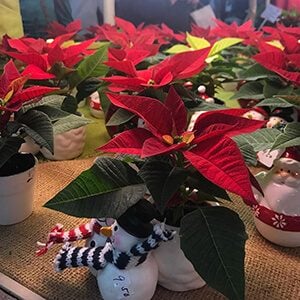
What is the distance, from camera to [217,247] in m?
0.48

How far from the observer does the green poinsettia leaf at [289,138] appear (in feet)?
2.06

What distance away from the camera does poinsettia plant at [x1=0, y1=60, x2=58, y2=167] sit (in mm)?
644

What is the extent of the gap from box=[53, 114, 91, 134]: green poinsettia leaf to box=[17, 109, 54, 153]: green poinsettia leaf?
4 centimetres

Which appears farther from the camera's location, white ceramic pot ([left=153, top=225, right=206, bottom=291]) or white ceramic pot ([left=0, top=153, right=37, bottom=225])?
white ceramic pot ([left=0, top=153, right=37, bottom=225])

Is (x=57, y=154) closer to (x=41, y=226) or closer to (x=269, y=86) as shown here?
(x=41, y=226)

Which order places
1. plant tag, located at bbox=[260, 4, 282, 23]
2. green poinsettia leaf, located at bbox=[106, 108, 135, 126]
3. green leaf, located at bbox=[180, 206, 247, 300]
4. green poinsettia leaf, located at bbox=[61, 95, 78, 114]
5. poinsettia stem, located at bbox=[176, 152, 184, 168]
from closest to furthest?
green leaf, located at bbox=[180, 206, 247, 300] → poinsettia stem, located at bbox=[176, 152, 184, 168] → green poinsettia leaf, located at bbox=[106, 108, 135, 126] → green poinsettia leaf, located at bbox=[61, 95, 78, 114] → plant tag, located at bbox=[260, 4, 282, 23]

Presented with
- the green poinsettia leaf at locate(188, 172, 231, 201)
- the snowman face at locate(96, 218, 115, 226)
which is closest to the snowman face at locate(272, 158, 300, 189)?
the green poinsettia leaf at locate(188, 172, 231, 201)

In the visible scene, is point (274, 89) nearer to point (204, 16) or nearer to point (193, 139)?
point (193, 139)

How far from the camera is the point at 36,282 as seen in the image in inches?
24.8

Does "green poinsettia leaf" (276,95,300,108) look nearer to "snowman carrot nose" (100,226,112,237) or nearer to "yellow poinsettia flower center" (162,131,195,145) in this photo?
"yellow poinsettia flower center" (162,131,195,145)

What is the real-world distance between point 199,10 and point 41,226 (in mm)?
1542

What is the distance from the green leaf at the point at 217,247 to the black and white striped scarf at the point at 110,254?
4cm

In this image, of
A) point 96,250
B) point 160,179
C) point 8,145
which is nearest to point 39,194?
point 8,145

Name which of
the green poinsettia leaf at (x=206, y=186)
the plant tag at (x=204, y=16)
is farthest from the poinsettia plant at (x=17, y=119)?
the plant tag at (x=204, y=16)
